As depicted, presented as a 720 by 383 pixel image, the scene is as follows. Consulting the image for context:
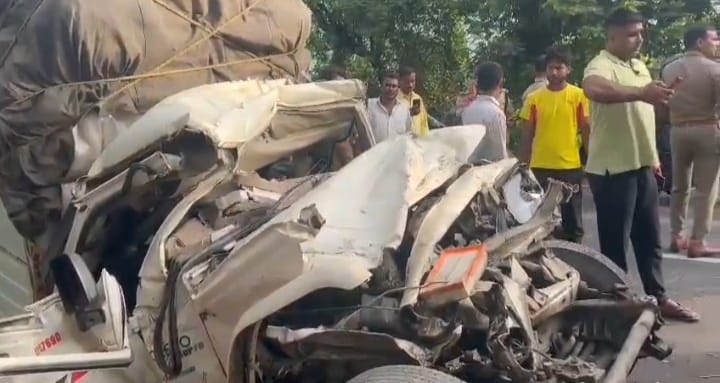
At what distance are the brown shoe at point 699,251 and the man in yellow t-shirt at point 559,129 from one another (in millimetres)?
1295

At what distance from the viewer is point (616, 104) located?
22.6 ft

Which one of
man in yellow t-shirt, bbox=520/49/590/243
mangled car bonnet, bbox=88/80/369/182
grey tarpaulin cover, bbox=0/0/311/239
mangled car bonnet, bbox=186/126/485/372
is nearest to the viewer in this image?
mangled car bonnet, bbox=186/126/485/372

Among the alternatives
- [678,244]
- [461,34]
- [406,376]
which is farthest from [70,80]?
[461,34]

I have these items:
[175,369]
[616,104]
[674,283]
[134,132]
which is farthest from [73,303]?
[674,283]

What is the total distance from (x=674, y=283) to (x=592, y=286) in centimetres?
334

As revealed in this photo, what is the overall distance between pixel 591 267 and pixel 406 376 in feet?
6.35

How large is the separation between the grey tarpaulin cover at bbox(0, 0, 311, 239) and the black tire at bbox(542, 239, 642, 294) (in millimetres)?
1963

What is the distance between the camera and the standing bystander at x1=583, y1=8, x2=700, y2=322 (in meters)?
6.82

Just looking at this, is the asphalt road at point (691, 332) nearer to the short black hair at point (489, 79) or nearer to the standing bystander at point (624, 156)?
the standing bystander at point (624, 156)

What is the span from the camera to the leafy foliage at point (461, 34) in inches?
613

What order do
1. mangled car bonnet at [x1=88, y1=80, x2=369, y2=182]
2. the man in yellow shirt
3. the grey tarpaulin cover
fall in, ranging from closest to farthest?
1. mangled car bonnet at [x1=88, y1=80, x2=369, y2=182]
2. the grey tarpaulin cover
3. the man in yellow shirt

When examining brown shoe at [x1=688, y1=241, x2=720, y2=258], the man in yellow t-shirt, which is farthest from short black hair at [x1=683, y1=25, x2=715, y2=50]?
brown shoe at [x1=688, y1=241, x2=720, y2=258]

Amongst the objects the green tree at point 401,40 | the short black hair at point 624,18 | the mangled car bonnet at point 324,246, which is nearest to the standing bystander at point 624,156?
the short black hair at point 624,18

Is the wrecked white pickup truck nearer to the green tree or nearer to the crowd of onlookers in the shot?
the crowd of onlookers
